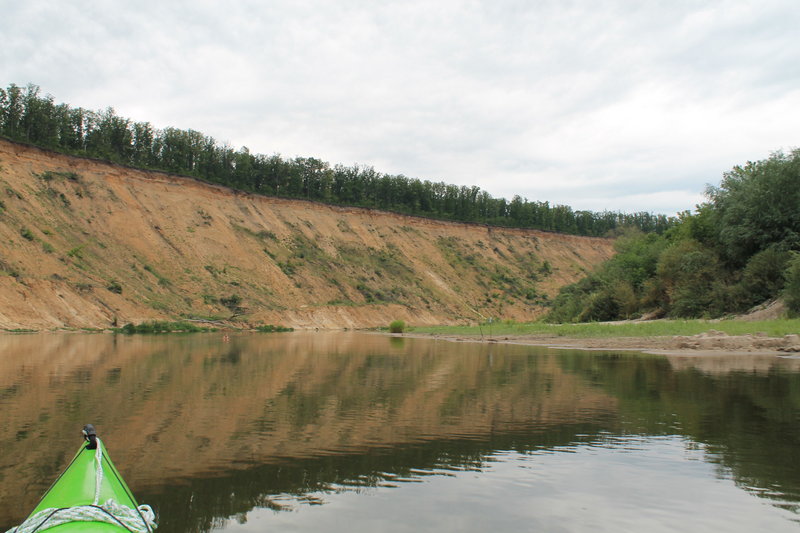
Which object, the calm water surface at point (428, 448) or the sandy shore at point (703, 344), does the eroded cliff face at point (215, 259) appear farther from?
the sandy shore at point (703, 344)

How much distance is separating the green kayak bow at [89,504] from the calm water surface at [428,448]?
32.3 inches

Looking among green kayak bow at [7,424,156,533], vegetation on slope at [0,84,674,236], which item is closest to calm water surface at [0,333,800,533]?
green kayak bow at [7,424,156,533]

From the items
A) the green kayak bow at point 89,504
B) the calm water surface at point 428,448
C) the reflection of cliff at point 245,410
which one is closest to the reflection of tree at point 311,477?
the calm water surface at point 428,448

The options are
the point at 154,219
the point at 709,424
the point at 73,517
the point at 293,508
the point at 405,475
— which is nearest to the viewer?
the point at 73,517

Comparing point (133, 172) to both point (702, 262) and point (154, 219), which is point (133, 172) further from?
point (702, 262)

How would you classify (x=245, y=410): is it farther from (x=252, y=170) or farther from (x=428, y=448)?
(x=252, y=170)

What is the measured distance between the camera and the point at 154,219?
7194cm

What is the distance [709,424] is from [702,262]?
3978 cm

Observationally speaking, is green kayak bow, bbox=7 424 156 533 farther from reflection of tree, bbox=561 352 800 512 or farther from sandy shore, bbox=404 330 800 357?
sandy shore, bbox=404 330 800 357

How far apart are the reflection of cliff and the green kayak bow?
1.43m

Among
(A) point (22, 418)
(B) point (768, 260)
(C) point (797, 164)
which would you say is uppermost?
(C) point (797, 164)

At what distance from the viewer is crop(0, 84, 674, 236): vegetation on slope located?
231 ft

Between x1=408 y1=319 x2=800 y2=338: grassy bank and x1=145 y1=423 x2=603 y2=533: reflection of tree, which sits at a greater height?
x1=408 y1=319 x2=800 y2=338: grassy bank

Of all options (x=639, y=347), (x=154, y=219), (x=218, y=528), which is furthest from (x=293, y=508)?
(x=154, y=219)
